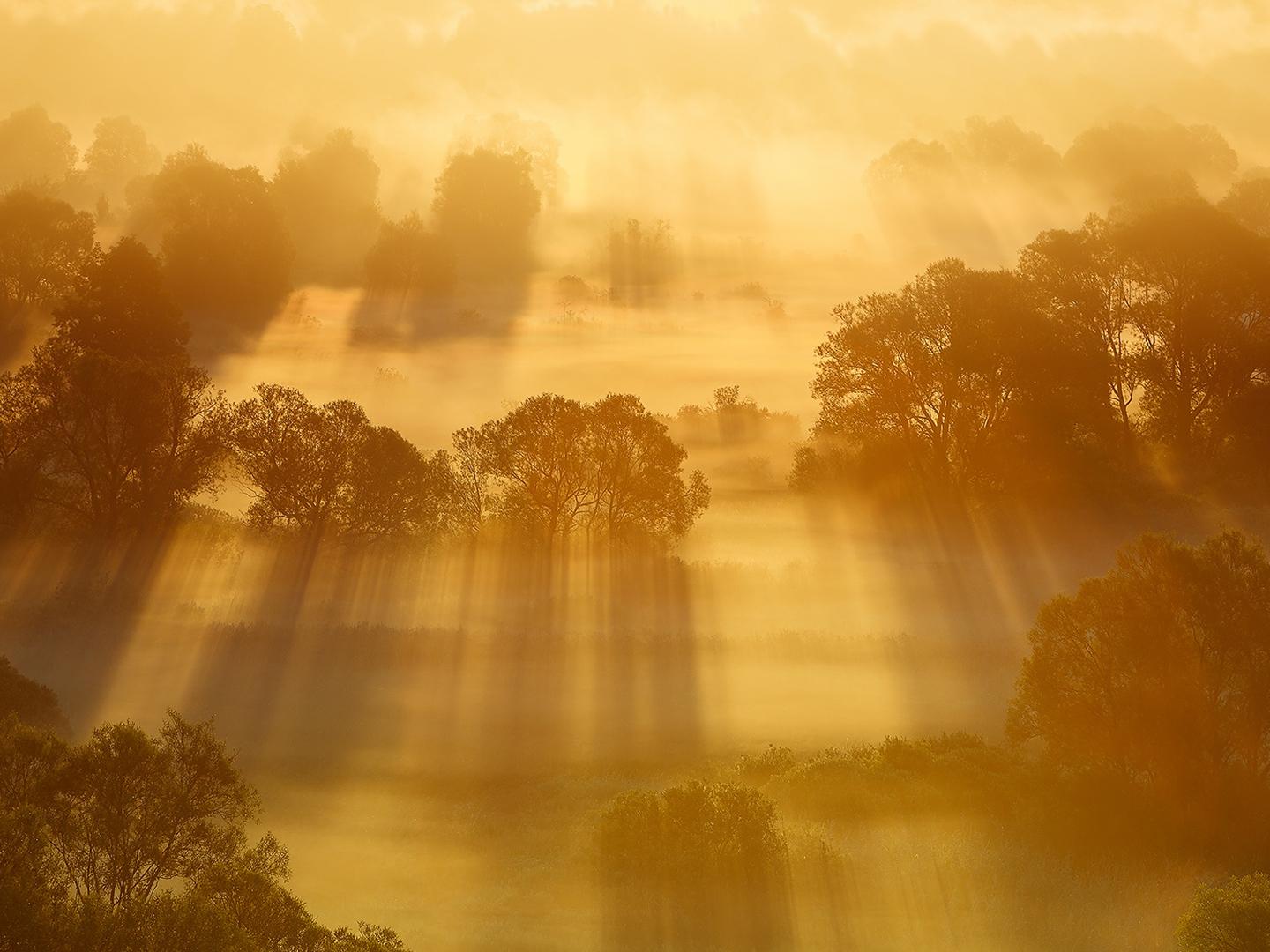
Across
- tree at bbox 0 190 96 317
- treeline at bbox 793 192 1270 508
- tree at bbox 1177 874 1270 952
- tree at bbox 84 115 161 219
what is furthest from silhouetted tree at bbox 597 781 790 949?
tree at bbox 84 115 161 219

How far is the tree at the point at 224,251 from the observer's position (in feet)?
339

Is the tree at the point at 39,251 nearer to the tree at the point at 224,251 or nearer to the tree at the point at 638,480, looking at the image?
the tree at the point at 224,251

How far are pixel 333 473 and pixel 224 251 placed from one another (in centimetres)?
5486

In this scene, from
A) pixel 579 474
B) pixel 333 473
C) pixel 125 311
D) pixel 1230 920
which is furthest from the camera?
pixel 125 311

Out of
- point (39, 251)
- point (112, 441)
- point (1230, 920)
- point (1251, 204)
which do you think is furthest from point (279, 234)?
point (1230, 920)

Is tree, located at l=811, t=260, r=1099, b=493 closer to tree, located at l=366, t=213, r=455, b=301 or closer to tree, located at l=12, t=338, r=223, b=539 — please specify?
tree, located at l=12, t=338, r=223, b=539

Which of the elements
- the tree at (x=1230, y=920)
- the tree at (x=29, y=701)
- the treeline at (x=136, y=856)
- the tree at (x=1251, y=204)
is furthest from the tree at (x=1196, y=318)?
the tree at (x=29, y=701)

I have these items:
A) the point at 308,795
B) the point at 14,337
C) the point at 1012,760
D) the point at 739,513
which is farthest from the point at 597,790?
the point at 14,337

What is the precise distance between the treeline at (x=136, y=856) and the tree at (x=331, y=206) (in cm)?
9317

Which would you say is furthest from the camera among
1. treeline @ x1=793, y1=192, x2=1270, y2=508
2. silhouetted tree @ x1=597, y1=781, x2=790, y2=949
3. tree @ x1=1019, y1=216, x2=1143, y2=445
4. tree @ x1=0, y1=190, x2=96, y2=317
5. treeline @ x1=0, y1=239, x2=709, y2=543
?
tree @ x1=0, y1=190, x2=96, y2=317

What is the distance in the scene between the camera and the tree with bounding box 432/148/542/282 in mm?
121188

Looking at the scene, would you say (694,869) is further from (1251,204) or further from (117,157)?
→ (117,157)

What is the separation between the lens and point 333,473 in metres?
59.7

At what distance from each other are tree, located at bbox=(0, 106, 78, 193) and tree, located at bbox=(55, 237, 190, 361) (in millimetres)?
91252
